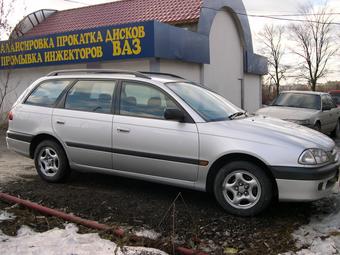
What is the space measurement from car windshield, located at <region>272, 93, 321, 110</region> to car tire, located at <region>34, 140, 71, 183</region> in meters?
7.90

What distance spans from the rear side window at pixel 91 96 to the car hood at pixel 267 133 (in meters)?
1.56

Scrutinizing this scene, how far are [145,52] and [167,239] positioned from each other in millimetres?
9767

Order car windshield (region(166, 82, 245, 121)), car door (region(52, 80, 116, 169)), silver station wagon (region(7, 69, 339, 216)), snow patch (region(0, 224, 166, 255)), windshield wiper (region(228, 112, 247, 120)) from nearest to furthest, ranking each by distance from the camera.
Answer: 1. snow patch (region(0, 224, 166, 255))
2. silver station wagon (region(7, 69, 339, 216))
3. car windshield (region(166, 82, 245, 121))
4. windshield wiper (region(228, 112, 247, 120))
5. car door (region(52, 80, 116, 169))

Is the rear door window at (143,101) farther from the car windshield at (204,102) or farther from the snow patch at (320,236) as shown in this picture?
the snow patch at (320,236)

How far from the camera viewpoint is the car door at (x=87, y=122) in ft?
19.5

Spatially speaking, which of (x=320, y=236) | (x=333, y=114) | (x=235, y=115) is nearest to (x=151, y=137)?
(x=235, y=115)

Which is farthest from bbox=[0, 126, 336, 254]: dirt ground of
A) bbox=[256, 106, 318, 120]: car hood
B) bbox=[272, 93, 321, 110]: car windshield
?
bbox=[272, 93, 321, 110]: car windshield

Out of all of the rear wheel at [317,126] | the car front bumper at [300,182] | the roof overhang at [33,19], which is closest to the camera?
the car front bumper at [300,182]

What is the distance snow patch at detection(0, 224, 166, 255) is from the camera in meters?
4.02

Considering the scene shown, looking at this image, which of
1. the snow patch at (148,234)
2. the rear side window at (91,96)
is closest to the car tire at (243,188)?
the snow patch at (148,234)

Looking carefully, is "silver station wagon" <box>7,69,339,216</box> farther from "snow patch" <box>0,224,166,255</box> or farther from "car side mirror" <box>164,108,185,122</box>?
"snow patch" <box>0,224,166,255</box>

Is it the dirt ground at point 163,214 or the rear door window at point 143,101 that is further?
the rear door window at point 143,101

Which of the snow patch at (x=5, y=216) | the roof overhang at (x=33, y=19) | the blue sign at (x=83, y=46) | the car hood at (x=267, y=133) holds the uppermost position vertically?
the roof overhang at (x=33, y=19)

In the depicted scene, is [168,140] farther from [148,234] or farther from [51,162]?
[51,162]
